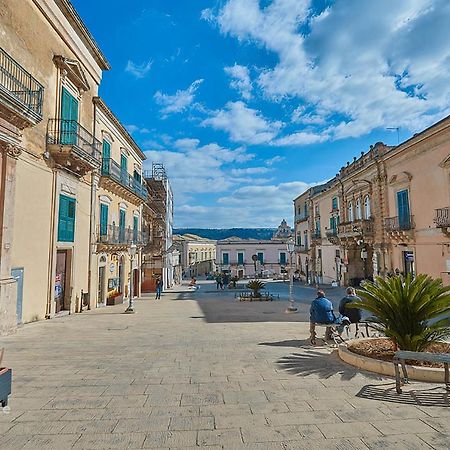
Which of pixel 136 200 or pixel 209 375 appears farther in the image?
pixel 136 200

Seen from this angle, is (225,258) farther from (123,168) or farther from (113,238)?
(113,238)

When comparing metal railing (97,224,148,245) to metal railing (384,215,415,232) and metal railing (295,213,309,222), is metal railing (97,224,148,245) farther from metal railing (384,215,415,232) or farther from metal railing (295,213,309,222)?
metal railing (295,213,309,222)

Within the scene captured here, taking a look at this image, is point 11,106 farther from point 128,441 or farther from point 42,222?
point 128,441

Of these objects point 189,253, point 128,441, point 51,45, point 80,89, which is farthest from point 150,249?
point 189,253

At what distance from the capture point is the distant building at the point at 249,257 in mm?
59562

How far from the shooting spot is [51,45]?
12.0m

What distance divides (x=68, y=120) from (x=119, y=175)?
6.21m

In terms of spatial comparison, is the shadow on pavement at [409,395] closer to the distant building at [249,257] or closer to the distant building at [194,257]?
the distant building at [249,257]

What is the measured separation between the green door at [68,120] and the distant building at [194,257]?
50341 millimetres

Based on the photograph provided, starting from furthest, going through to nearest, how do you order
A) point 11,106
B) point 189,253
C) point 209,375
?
1. point 189,253
2. point 11,106
3. point 209,375

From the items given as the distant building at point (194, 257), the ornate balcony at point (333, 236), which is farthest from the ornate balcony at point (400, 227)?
the distant building at point (194, 257)

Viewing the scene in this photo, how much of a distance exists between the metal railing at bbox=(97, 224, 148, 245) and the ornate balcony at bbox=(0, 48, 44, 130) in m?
7.20

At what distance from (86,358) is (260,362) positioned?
11.1 ft

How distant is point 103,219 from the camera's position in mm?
16969
